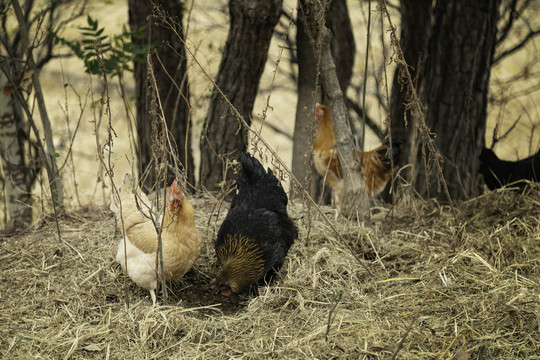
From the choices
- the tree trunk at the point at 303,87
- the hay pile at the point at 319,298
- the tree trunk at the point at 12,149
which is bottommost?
the hay pile at the point at 319,298

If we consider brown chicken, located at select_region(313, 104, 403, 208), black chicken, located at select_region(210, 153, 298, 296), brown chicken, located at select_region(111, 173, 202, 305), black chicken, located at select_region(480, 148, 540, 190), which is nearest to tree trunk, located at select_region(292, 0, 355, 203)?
brown chicken, located at select_region(313, 104, 403, 208)

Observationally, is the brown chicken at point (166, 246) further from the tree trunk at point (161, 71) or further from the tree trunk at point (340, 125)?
the tree trunk at point (161, 71)

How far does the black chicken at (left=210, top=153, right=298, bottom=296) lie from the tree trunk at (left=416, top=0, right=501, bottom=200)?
7.16 feet

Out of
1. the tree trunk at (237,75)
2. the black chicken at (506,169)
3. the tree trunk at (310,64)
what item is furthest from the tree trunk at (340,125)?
the black chicken at (506,169)

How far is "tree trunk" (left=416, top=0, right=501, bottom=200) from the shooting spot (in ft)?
18.4

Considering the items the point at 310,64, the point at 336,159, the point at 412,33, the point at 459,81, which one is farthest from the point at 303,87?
the point at 412,33

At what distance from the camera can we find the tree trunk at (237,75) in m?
4.92

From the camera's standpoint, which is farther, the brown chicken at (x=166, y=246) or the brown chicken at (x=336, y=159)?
the brown chicken at (x=336, y=159)

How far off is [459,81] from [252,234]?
314cm

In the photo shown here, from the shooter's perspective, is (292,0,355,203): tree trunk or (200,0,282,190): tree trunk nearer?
(200,0,282,190): tree trunk

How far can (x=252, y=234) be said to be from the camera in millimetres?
3904

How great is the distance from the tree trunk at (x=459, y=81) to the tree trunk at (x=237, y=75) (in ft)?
6.29

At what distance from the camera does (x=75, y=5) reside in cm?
719

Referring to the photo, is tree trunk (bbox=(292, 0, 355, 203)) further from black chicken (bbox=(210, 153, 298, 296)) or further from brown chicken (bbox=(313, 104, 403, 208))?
black chicken (bbox=(210, 153, 298, 296))
